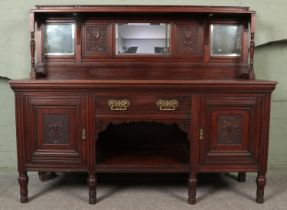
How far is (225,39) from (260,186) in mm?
1043

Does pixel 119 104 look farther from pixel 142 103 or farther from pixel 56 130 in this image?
pixel 56 130

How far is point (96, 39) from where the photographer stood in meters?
2.45

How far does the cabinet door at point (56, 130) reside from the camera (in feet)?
6.77

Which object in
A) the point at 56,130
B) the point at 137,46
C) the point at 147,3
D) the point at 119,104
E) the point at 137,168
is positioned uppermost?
the point at 147,3

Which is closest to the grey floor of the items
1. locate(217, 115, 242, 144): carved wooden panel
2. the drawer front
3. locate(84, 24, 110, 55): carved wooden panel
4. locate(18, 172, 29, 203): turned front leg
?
locate(18, 172, 29, 203): turned front leg

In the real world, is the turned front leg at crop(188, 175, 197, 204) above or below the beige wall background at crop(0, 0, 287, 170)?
below

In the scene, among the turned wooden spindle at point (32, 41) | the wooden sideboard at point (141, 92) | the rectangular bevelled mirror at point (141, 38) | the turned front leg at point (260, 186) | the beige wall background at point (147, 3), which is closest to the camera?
the wooden sideboard at point (141, 92)

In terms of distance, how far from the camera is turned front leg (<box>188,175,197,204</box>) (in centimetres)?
213

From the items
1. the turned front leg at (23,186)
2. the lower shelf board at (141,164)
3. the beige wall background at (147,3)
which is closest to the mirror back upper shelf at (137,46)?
the beige wall background at (147,3)

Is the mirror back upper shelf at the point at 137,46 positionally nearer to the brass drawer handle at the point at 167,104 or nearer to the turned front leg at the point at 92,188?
the brass drawer handle at the point at 167,104

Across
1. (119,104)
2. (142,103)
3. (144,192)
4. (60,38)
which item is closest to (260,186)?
(144,192)

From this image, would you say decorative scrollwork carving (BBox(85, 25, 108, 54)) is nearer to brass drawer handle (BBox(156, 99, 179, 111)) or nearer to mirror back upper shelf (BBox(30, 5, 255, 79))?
mirror back upper shelf (BBox(30, 5, 255, 79))

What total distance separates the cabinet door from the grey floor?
11.0 inches

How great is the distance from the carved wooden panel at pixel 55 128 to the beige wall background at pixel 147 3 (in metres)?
0.69
